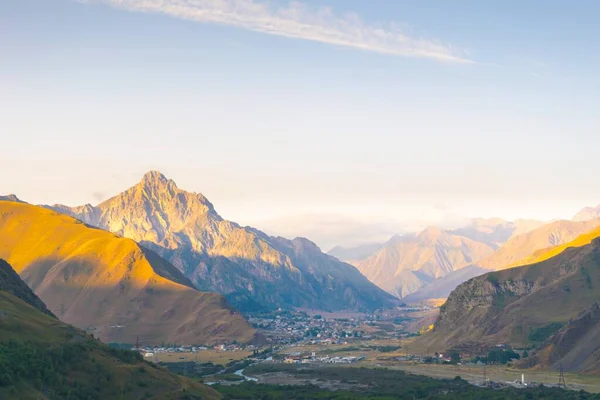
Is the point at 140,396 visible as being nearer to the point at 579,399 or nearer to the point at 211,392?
the point at 211,392

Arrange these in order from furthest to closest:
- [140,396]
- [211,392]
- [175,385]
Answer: [211,392]
[175,385]
[140,396]

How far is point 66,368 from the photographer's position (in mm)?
160625

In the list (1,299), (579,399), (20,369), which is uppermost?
(1,299)

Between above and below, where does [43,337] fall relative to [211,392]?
above

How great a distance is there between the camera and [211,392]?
642 feet

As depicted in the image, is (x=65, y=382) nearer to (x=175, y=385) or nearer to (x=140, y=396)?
(x=140, y=396)

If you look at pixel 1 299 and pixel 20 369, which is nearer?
pixel 20 369

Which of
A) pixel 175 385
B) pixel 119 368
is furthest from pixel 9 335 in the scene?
pixel 175 385

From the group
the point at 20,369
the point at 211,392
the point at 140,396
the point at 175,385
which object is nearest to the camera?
the point at 20,369

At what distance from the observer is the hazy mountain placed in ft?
487

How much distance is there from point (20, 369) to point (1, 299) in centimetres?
4508

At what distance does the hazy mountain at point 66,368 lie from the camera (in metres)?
148

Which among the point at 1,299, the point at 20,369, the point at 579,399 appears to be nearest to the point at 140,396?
the point at 20,369

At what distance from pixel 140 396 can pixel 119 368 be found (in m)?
9.94
